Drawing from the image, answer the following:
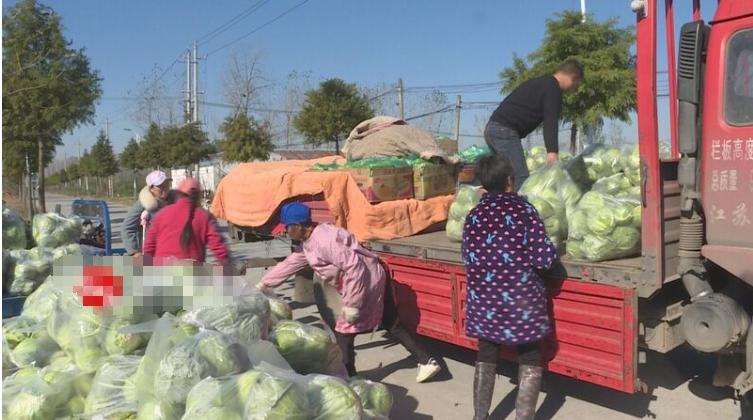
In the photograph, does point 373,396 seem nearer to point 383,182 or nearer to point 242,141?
point 383,182

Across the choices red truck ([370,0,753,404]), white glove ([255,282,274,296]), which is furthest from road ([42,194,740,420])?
white glove ([255,282,274,296])

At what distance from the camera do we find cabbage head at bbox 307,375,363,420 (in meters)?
2.97

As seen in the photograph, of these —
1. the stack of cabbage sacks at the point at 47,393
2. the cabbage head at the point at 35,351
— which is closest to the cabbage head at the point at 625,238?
the stack of cabbage sacks at the point at 47,393

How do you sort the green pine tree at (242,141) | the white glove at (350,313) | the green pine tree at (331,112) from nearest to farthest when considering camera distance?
the white glove at (350,313), the green pine tree at (331,112), the green pine tree at (242,141)

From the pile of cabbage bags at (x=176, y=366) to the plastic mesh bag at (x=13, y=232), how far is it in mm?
2520

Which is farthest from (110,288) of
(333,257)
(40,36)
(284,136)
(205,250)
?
(284,136)

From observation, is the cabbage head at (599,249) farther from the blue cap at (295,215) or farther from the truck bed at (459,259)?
the blue cap at (295,215)

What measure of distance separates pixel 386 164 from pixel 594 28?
11.0 m

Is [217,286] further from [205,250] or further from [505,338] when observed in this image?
[505,338]

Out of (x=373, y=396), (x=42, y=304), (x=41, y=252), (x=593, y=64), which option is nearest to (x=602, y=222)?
(x=373, y=396)

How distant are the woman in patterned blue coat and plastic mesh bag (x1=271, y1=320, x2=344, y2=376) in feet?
2.98

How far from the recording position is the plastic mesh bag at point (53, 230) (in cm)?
665

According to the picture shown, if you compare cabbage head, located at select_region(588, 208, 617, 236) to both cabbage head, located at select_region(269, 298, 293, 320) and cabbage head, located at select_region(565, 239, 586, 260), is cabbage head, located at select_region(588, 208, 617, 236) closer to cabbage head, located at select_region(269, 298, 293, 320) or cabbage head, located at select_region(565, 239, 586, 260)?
cabbage head, located at select_region(565, 239, 586, 260)

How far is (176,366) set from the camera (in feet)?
9.84
